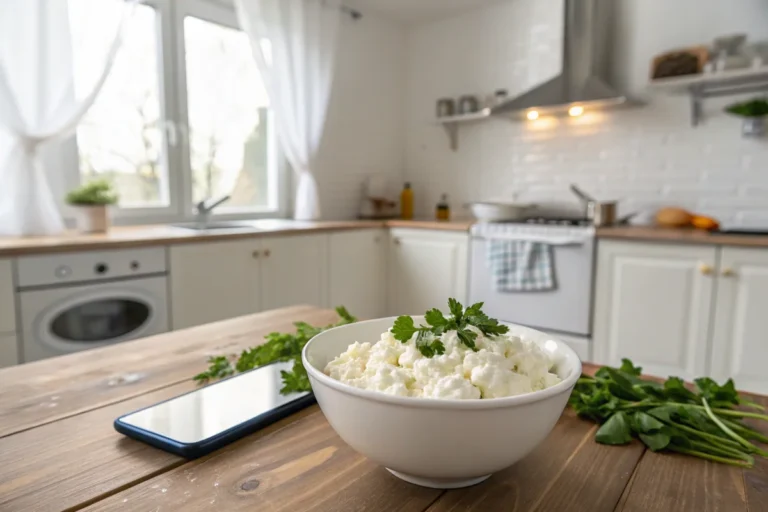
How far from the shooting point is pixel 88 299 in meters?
2.04

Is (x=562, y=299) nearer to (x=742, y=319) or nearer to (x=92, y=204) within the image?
(x=742, y=319)

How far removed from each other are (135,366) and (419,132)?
3506 millimetres

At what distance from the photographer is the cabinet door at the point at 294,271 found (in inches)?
106

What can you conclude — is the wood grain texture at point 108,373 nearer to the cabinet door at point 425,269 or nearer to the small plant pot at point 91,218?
the small plant pot at point 91,218

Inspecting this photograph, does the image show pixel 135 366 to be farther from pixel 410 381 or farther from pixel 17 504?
pixel 410 381

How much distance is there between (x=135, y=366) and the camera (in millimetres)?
917

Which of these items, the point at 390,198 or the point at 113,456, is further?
the point at 390,198

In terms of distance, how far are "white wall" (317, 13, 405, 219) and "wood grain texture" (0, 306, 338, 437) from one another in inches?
104

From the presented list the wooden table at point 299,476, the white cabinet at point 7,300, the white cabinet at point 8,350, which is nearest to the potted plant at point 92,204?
the white cabinet at point 7,300

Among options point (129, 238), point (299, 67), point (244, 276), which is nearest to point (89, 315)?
point (129, 238)

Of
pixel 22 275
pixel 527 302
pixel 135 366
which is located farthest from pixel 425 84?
pixel 135 366

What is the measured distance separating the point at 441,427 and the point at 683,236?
90.8 inches

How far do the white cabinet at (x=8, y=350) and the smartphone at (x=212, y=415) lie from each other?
1.53 meters

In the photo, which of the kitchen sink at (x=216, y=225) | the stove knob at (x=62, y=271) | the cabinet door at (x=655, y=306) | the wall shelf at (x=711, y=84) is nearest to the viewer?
the stove knob at (x=62, y=271)
